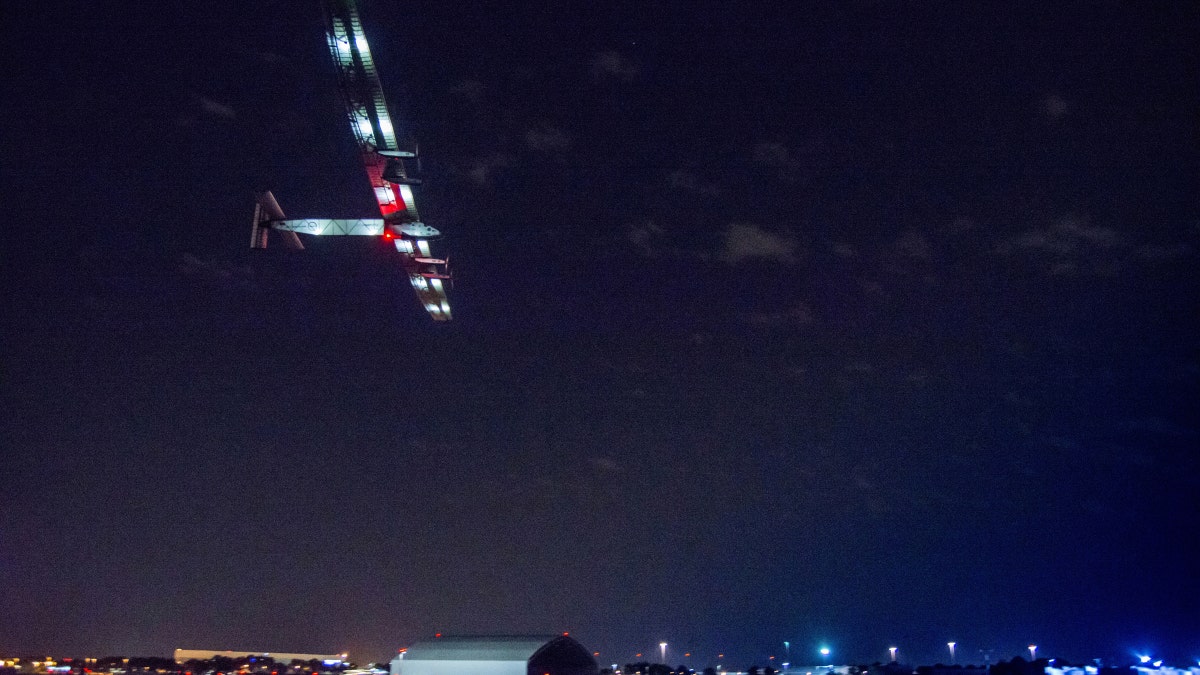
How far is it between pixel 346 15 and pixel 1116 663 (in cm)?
9788

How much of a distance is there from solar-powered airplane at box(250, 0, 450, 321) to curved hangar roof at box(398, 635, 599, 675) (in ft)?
92.3

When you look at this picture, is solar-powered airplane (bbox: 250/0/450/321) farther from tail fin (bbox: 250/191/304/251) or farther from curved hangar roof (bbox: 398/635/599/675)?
curved hangar roof (bbox: 398/635/599/675)

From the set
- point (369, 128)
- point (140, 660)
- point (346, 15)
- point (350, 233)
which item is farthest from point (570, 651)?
point (140, 660)

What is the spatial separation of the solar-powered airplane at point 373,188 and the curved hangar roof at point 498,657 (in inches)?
1107

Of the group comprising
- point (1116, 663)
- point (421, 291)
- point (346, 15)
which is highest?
point (346, 15)

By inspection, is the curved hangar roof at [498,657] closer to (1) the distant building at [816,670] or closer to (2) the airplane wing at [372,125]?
(1) the distant building at [816,670]

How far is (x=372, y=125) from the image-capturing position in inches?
1825

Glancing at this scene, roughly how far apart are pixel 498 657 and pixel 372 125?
44409 millimetres

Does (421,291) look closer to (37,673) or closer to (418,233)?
(418,233)

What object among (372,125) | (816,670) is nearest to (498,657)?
(816,670)

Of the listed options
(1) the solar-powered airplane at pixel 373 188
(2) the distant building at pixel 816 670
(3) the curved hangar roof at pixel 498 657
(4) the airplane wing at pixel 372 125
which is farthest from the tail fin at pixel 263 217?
(2) the distant building at pixel 816 670

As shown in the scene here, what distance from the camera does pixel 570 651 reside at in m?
76.4

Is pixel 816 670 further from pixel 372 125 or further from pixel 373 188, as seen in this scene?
pixel 372 125

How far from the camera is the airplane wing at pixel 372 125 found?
43.6m
